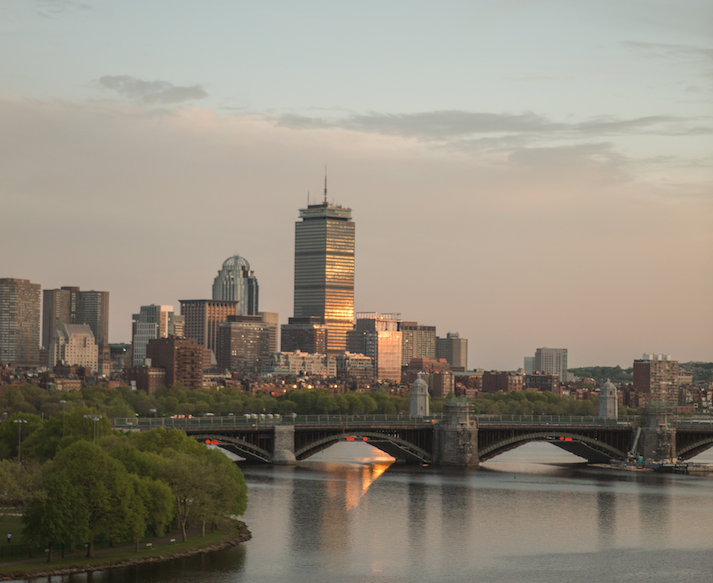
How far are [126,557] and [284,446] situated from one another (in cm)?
7789

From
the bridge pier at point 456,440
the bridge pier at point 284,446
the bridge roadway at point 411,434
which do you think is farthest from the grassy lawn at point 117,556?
the bridge pier at point 456,440

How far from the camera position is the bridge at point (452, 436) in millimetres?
156875

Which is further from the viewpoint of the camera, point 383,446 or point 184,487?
point 383,446

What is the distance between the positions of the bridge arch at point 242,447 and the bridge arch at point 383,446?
492cm

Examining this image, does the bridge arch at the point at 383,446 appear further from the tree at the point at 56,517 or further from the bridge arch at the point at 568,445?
the tree at the point at 56,517

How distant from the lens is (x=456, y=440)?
6545 inches

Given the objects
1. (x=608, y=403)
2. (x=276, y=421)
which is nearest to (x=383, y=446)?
(x=276, y=421)

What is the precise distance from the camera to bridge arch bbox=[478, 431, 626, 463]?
557 ft

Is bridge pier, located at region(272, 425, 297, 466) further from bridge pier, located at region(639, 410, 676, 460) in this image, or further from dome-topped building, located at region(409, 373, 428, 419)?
bridge pier, located at region(639, 410, 676, 460)

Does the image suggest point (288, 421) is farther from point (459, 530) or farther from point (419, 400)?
point (459, 530)

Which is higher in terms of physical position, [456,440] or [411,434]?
[411,434]

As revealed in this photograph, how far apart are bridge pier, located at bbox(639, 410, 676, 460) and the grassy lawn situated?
94613 millimetres

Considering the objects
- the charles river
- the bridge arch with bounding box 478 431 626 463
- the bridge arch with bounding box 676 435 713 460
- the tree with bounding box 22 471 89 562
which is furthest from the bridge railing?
the tree with bounding box 22 471 89 562

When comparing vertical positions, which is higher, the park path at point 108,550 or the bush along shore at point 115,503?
the bush along shore at point 115,503
